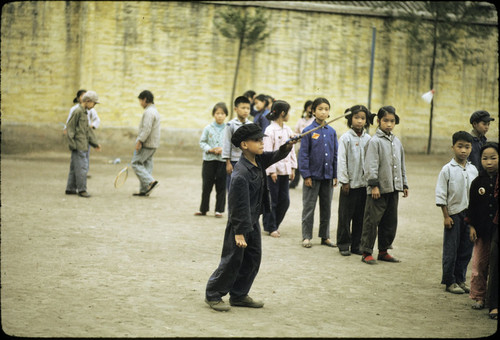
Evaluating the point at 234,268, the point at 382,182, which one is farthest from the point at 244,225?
the point at 382,182

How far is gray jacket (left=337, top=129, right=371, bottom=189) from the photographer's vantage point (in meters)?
8.96

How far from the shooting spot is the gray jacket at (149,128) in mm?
13047

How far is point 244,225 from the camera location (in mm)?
6027

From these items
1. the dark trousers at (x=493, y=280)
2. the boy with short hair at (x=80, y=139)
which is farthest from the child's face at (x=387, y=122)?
the boy with short hair at (x=80, y=139)

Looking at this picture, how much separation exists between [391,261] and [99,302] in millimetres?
3914

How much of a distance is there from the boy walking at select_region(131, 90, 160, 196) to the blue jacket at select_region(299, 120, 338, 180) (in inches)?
176

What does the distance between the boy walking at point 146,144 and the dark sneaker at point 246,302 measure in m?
7.01

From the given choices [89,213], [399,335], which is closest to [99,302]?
[399,335]

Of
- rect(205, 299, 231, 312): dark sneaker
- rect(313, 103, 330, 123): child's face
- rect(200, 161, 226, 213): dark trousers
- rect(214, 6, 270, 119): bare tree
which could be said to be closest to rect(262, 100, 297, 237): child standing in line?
rect(313, 103, 330, 123): child's face

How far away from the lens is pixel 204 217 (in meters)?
11.3

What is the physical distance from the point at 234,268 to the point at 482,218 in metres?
2.42

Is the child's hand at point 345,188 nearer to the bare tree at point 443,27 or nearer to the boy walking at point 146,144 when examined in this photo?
the boy walking at point 146,144

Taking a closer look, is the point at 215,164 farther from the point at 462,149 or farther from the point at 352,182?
the point at 462,149

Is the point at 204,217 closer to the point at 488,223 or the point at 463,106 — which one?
the point at 488,223
